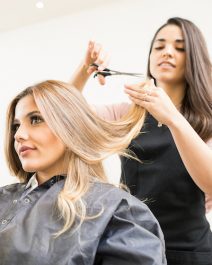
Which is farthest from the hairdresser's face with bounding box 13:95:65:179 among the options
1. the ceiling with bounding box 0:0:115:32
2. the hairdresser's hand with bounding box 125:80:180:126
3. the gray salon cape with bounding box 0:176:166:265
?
the ceiling with bounding box 0:0:115:32

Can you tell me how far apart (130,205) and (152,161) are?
344 mm

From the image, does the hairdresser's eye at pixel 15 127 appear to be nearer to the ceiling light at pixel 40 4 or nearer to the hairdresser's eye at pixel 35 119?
the hairdresser's eye at pixel 35 119

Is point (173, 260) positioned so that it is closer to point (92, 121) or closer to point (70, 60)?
point (92, 121)

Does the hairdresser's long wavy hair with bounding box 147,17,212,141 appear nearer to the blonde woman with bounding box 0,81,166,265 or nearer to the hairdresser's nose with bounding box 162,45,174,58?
the hairdresser's nose with bounding box 162,45,174,58

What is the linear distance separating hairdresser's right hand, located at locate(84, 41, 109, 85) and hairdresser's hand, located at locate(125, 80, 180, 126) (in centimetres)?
18

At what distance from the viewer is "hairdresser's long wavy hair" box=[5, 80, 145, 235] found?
1096 mm

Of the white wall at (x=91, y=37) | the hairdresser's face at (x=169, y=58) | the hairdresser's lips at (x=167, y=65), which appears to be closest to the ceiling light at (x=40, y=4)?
the white wall at (x=91, y=37)

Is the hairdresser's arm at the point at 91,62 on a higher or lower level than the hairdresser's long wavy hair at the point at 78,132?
higher

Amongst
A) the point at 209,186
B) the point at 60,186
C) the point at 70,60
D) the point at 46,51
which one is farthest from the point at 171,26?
the point at 46,51

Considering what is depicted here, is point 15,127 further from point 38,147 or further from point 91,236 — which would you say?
point 91,236

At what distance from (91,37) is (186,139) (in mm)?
1541

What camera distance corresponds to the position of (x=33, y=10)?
2.51 meters

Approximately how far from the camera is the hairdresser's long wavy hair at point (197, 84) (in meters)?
1.27

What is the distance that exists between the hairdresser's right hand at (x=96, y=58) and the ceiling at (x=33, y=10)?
1.13 metres
